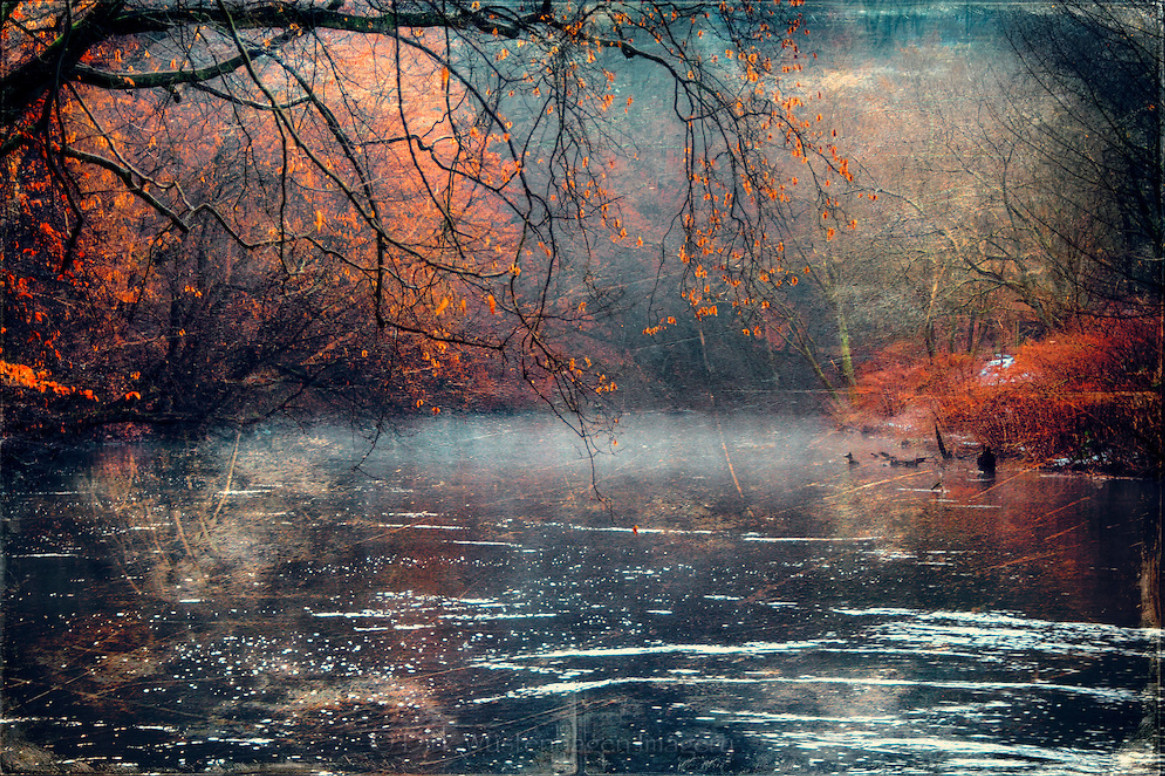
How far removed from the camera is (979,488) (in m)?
11.7

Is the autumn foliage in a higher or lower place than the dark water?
higher

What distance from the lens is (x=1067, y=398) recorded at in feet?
38.4

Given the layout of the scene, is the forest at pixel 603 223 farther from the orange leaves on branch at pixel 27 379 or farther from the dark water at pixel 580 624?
the dark water at pixel 580 624

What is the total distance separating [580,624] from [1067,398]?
8.26 meters

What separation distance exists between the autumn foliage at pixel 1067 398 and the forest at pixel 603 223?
0.04m

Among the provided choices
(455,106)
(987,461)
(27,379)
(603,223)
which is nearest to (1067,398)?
(987,461)

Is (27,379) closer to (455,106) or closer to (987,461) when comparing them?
(455,106)

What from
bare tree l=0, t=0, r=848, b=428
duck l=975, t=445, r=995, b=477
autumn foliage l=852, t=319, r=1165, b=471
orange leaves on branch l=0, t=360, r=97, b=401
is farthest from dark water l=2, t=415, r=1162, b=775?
bare tree l=0, t=0, r=848, b=428

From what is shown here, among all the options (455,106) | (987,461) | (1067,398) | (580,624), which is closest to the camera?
(455,106)

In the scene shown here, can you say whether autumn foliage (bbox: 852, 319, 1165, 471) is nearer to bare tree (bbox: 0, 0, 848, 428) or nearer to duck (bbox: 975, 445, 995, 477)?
duck (bbox: 975, 445, 995, 477)

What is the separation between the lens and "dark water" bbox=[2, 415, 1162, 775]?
4820 millimetres

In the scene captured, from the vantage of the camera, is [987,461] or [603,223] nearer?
[603,223]

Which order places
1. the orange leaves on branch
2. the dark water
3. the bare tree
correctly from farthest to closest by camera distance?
the orange leaves on branch, the dark water, the bare tree

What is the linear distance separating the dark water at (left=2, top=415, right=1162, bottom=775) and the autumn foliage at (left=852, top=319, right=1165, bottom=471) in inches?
27.4
